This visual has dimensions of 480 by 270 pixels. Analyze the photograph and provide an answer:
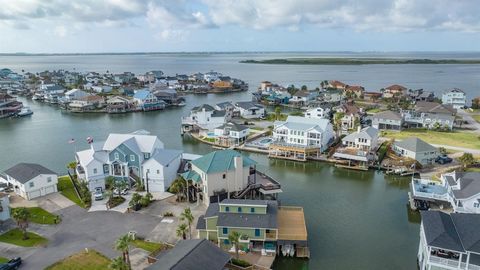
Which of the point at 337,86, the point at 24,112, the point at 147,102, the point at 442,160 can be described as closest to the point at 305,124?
the point at 442,160

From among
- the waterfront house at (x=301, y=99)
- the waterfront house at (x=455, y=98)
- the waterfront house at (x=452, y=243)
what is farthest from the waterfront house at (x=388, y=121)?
the waterfront house at (x=452, y=243)

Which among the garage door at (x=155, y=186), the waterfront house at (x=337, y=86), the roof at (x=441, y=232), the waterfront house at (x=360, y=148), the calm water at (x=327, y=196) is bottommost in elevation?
the calm water at (x=327, y=196)

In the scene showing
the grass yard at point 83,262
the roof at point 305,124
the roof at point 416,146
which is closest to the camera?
Result: the grass yard at point 83,262

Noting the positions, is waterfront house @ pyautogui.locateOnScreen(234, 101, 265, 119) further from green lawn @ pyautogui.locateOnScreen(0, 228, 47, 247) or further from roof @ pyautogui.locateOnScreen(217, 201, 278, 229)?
green lawn @ pyautogui.locateOnScreen(0, 228, 47, 247)

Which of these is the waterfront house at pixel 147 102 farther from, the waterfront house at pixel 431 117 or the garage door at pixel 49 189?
the waterfront house at pixel 431 117

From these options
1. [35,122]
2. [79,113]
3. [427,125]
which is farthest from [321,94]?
[35,122]

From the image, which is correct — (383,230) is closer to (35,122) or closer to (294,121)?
(294,121)

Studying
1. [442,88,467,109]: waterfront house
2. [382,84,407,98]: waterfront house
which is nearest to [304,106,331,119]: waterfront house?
[442,88,467,109]: waterfront house
